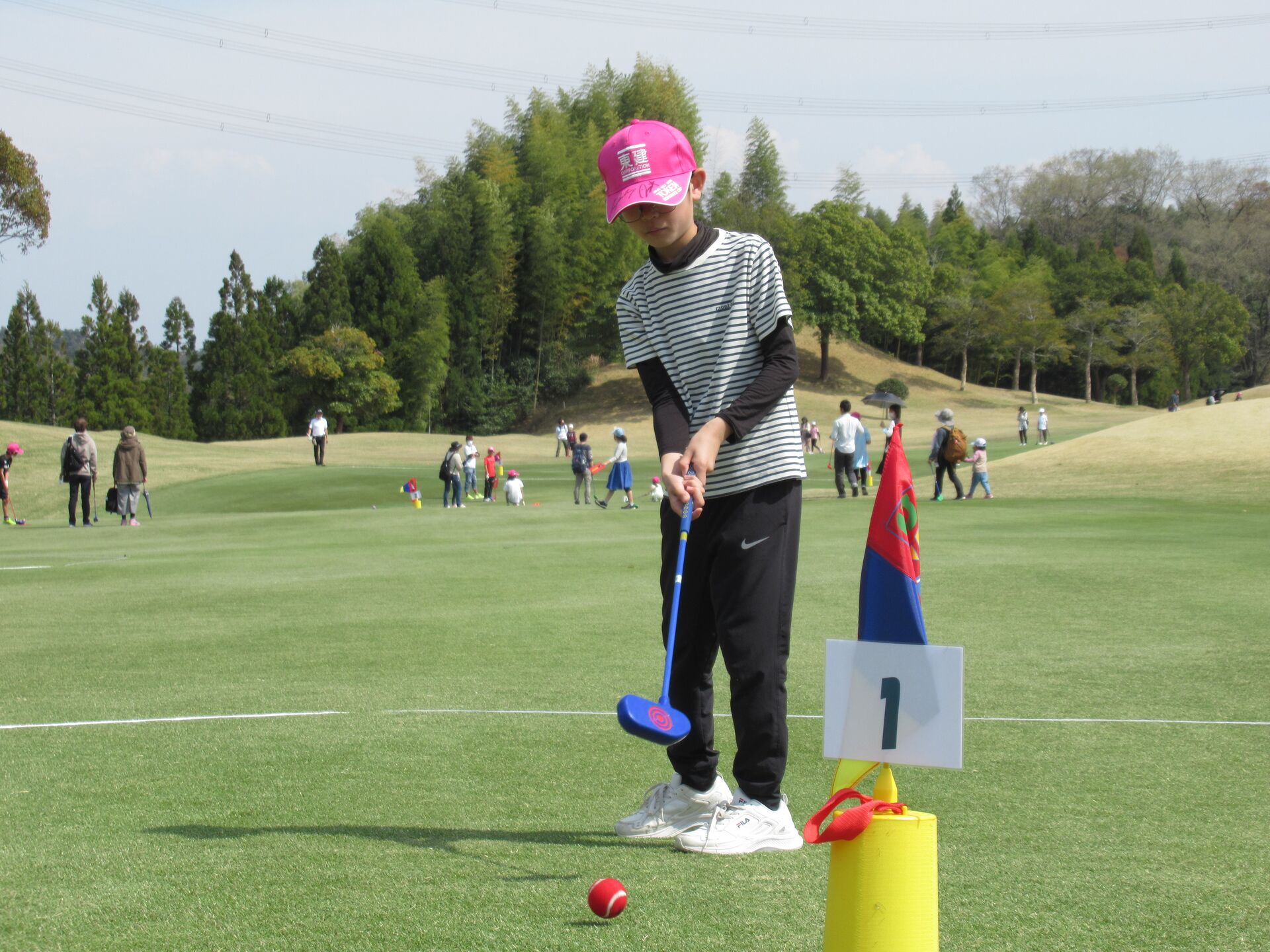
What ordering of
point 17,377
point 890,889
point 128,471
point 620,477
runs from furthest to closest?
point 17,377 < point 620,477 < point 128,471 < point 890,889

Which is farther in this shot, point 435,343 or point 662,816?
point 435,343

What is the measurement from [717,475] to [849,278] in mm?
78824

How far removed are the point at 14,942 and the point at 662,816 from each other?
5.91 ft

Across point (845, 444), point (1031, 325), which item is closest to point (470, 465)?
point (845, 444)

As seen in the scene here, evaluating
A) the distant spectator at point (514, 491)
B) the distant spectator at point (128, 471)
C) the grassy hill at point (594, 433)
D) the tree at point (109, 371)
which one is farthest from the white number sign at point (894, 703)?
the tree at point (109, 371)

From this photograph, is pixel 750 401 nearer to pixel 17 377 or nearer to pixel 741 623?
pixel 741 623

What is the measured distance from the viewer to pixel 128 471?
23.3m

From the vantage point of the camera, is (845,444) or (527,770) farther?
(845,444)

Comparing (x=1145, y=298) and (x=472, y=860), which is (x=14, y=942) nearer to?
(x=472, y=860)

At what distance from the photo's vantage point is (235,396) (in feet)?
237

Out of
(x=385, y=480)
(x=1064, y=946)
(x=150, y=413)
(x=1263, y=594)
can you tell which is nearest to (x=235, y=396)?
(x=150, y=413)

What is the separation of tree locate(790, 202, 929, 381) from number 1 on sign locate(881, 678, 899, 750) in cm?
7710

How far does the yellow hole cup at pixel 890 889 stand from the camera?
2.42 meters

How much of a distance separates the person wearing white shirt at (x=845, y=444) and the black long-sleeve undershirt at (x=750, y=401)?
2309 cm
